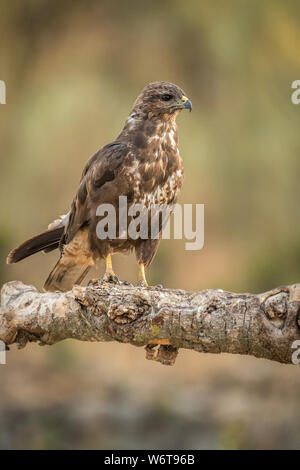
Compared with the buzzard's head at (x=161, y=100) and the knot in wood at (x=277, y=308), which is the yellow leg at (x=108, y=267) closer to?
the buzzard's head at (x=161, y=100)

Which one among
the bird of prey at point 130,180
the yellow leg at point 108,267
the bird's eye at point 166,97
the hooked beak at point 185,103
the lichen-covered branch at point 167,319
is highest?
the bird's eye at point 166,97

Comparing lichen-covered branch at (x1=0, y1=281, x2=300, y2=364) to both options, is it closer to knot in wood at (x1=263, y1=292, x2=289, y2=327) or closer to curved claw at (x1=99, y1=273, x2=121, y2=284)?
knot in wood at (x1=263, y1=292, x2=289, y2=327)

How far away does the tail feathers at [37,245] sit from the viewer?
4434 mm

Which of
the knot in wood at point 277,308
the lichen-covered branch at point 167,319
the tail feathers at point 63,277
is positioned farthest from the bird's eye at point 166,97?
the knot in wood at point 277,308

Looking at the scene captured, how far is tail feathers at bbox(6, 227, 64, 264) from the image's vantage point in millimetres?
4434

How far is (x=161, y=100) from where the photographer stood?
4516 millimetres

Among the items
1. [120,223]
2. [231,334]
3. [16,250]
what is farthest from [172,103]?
[231,334]

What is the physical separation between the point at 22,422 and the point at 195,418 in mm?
1997

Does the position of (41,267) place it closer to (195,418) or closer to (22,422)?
(22,422)

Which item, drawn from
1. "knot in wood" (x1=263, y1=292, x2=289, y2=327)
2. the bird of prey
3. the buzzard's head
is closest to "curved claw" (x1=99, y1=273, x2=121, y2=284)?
the bird of prey

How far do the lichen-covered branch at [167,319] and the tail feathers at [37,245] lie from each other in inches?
16.8

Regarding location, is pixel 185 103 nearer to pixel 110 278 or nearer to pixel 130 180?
pixel 130 180

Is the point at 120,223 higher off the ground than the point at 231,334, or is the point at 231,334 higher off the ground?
the point at 120,223

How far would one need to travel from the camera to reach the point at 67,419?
8945mm
